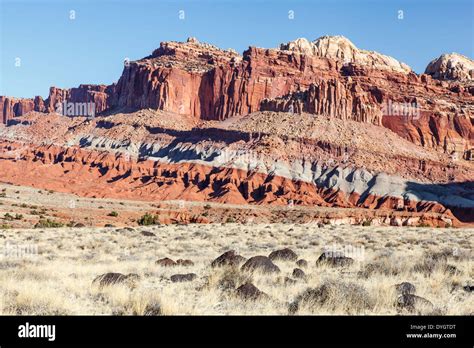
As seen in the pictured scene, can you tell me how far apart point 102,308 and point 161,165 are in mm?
105298

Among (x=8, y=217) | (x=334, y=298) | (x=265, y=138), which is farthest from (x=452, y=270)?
(x=265, y=138)

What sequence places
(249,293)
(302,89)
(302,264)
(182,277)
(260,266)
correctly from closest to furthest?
(249,293), (182,277), (260,266), (302,264), (302,89)

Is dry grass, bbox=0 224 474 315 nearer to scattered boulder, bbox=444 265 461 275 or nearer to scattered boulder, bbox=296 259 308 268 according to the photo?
scattered boulder, bbox=444 265 461 275

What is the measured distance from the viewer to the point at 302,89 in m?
132

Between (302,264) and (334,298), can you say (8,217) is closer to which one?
(302,264)

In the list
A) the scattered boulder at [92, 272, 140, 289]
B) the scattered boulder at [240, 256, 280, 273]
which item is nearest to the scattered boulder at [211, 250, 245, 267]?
the scattered boulder at [240, 256, 280, 273]

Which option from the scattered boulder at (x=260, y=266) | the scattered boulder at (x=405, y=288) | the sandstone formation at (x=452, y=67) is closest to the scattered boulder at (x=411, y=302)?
the scattered boulder at (x=405, y=288)

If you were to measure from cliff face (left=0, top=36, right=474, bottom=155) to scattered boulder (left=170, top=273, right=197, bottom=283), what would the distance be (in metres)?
100

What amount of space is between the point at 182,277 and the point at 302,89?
123322 mm

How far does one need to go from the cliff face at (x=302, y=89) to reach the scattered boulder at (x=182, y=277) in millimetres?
100437

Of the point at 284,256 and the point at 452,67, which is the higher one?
the point at 452,67

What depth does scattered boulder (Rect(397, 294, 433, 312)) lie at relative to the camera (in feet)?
29.7
